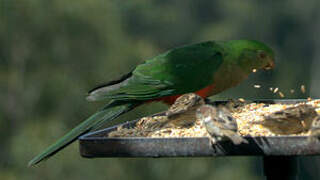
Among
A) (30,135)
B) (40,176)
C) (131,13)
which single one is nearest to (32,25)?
(30,135)

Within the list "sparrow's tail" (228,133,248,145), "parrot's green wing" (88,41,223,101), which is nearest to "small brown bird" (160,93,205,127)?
"sparrow's tail" (228,133,248,145)

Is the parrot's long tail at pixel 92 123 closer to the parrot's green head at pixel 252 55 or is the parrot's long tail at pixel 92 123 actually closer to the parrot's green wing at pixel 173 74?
the parrot's green wing at pixel 173 74

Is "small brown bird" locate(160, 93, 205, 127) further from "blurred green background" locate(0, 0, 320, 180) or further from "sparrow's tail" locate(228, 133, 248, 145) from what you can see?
"blurred green background" locate(0, 0, 320, 180)

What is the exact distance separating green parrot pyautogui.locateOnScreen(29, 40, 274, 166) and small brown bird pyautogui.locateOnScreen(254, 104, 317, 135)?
184 cm

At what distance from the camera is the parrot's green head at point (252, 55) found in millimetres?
6258

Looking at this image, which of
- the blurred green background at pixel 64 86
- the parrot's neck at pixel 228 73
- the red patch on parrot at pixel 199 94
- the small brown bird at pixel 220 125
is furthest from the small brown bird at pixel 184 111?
the blurred green background at pixel 64 86

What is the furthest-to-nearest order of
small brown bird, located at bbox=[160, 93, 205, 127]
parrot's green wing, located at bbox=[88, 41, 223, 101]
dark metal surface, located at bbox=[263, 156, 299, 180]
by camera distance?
parrot's green wing, located at bbox=[88, 41, 223, 101] → small brown bird, located at bbox=[160, 93, 205, 127] → dark metal surface, located at bbox=[263, 156, 299, 180]

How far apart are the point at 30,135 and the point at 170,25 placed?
1390 cm

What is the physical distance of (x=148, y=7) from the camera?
28.3 m

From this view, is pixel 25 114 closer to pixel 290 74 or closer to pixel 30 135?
pixel 30 135

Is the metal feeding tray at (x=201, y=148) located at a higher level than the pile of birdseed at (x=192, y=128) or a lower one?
Answer: higher

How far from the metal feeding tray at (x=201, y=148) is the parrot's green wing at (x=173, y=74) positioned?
1731 mm

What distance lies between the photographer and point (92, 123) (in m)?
5.27

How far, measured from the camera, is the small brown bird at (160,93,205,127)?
13.2ft
